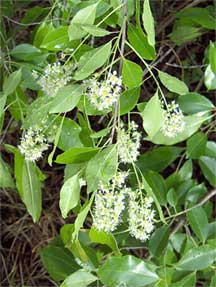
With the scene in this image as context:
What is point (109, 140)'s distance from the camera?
727 mm

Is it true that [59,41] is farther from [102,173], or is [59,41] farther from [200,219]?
[200,219]

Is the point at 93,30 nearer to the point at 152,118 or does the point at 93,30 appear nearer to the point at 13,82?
the point at 152,118

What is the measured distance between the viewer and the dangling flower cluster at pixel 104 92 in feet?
2.30

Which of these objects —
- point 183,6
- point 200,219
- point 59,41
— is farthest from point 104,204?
point 183,6

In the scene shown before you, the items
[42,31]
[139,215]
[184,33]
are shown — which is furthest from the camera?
[184,33]

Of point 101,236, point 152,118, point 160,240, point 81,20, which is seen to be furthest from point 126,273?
point 81,20

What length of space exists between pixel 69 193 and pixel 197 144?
0.45 metres

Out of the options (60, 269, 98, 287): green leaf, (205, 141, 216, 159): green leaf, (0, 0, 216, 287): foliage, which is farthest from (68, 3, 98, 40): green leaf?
(205, 141, 216, 159): green leaf

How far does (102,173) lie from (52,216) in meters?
0.95

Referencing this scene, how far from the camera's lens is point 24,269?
1641 mm

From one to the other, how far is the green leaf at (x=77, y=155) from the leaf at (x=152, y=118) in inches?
3.6

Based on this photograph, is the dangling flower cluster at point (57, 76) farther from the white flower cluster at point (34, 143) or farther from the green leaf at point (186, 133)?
the green leaf at point (186, 133)

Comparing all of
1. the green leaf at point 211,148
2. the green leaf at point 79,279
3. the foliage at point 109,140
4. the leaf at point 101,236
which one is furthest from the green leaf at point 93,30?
the green leaf at point 211,148

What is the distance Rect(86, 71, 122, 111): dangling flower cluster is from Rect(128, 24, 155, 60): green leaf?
0.08 m
